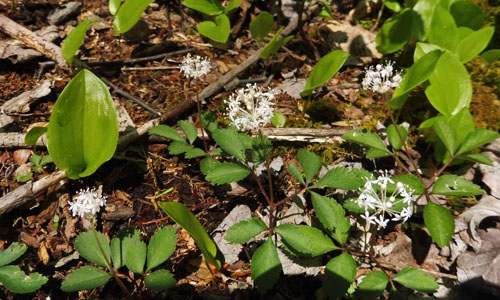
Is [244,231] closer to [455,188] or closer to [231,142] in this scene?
[231,142]

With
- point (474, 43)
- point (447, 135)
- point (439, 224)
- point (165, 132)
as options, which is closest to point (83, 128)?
point (165, 132)

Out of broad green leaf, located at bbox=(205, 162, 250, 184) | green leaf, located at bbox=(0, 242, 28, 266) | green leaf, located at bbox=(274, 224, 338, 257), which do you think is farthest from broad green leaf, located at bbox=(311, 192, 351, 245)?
green leaf, located at bbox=(0, 242, 28, 266)

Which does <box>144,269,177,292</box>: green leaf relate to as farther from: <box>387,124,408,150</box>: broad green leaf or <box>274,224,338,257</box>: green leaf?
<box>387,124,408,150</box>: broad green leaf

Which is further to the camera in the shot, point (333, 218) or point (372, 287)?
point (333, 218)

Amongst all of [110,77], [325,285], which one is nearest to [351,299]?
[325,285]

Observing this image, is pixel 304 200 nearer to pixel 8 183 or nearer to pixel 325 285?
pixel 325 285

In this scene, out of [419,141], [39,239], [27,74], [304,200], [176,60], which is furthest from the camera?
[176,60]
